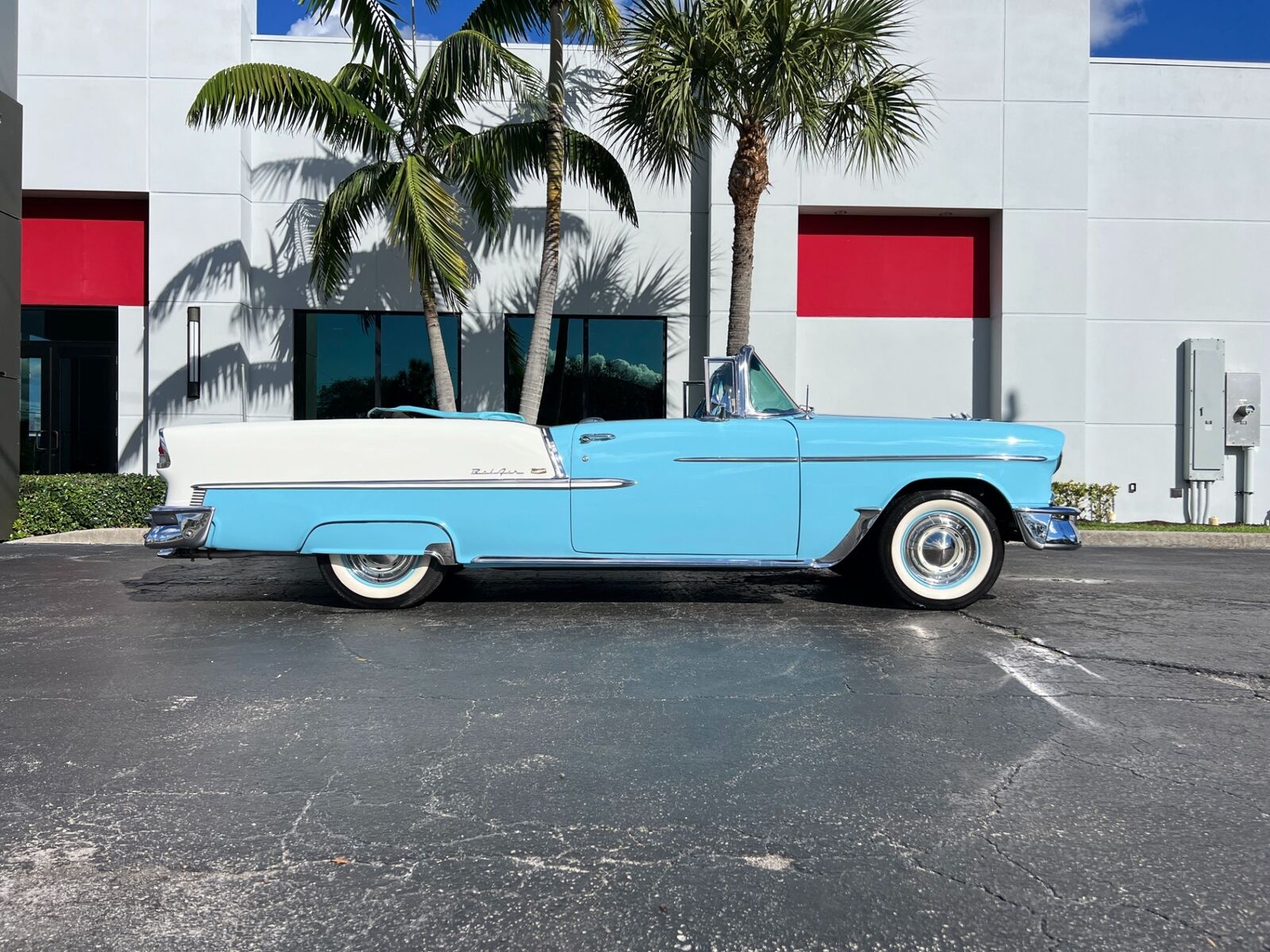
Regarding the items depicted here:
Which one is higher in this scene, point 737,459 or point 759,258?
point 759,258

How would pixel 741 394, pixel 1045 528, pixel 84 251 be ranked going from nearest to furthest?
pixel 1045 528 → pixel 741 394 → pixel 84 251

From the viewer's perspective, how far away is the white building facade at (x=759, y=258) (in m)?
13.6

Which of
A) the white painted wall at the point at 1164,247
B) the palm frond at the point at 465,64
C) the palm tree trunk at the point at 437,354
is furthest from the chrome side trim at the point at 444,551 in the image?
the white painted wall at the point at 1164,247

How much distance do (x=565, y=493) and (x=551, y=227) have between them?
6967 mm

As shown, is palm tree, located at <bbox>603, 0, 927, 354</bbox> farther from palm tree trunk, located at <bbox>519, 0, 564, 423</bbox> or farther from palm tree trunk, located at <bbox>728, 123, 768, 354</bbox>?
palm tree trunk, located at <bbox>519, 0, 564, 423</bbox>

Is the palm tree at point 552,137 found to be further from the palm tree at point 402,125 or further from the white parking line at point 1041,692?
the white parking line at point 1041,692

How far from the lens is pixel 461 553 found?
5.60 metres

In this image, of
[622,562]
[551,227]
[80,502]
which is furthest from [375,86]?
[622,562]

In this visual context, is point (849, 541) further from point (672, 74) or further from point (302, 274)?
point (302, 274)

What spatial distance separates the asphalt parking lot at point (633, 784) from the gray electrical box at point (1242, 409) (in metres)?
10.8

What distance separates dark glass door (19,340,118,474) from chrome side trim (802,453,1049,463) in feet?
41.6

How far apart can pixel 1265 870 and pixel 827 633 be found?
2.91m

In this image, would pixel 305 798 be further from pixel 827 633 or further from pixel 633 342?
pixel 633 342

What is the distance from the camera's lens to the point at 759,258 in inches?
541
